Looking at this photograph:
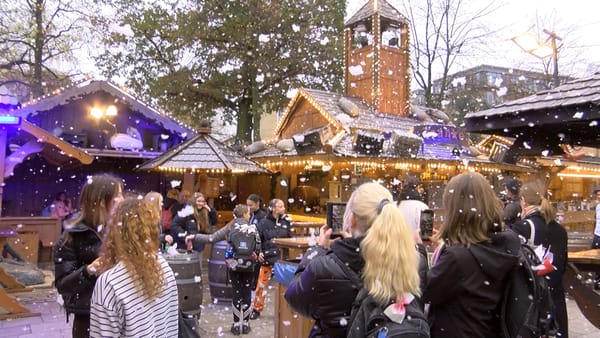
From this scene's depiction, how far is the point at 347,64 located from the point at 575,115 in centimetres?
1682

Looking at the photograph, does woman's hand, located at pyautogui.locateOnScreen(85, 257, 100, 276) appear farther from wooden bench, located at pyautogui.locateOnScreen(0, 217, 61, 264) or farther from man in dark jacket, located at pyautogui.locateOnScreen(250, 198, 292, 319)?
wooden bench, located at pyautogui.locateOnScreen(0, 217, 61, 264)

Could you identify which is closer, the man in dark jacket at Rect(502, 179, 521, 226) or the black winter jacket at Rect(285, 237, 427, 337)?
the black winter jacket at Rect(285, 237, 427, 337)

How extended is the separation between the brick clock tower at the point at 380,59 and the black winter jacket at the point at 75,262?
16.8 m

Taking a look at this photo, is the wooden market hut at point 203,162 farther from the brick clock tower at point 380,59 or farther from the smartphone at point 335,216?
the brick clock tower at point 380,59

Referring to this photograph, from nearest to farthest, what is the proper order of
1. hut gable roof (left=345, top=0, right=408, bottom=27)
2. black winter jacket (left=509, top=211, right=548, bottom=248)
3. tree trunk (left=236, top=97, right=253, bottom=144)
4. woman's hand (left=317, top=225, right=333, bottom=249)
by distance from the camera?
woman's hand (left=317, top=225, right=333, bottom=249) < black winter jacket (left=509, top=211, right=548, bottom=248) < hut gable roof (left=345, top=0, right=408, bottom=27) < tree trunk (left=236, top=97, right=253, bottom=144)

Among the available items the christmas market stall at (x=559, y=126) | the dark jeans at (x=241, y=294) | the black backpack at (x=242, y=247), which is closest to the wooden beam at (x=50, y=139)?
the black backpack at (x=242, y=247)

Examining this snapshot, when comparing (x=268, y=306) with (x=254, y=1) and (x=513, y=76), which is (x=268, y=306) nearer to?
(x=254, y=1)

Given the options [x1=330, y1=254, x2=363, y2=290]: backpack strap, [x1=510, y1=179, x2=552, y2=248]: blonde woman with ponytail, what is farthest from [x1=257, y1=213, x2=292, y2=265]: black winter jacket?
[x1=330, y1=254, x2=363, y2=290]: backpack strap

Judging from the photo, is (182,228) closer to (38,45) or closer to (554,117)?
(554,117)

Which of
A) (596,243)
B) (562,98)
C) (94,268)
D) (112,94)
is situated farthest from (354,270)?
(112,94)

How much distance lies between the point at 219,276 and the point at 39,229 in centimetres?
628

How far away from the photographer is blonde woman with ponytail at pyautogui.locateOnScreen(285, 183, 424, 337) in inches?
87.4

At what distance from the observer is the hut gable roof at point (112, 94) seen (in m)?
12.5

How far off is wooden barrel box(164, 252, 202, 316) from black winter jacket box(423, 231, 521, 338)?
3553 mm
